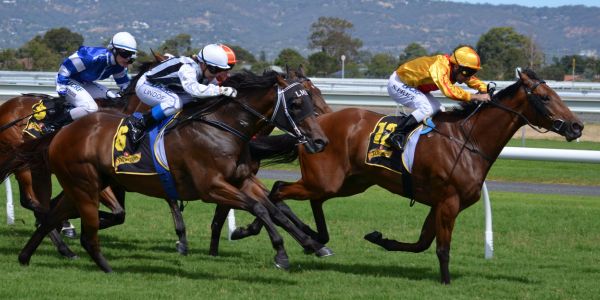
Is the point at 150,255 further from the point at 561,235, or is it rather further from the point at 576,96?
the point at 576,96

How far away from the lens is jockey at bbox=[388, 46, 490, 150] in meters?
8.34

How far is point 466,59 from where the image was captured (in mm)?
8414

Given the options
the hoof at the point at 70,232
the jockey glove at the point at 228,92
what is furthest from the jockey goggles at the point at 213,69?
the hoof at the point at 70,232

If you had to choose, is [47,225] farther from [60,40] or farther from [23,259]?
[60,40]

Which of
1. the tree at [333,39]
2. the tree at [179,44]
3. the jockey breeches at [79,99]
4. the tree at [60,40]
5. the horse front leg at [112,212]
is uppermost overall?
the jockey breeches at [79,99]

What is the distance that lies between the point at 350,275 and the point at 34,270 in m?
2.58

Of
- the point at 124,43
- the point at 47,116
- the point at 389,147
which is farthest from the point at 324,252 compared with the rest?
the point at 47,116

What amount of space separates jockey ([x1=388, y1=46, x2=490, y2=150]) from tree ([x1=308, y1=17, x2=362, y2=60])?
65925 millimetres

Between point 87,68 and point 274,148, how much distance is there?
2.02 m

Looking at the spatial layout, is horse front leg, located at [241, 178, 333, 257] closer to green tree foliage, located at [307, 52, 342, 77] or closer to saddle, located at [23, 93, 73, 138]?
saddle, located at [23, 93, 73, 138]

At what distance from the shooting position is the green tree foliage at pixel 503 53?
47.0m

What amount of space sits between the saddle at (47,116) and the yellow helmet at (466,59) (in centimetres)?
382

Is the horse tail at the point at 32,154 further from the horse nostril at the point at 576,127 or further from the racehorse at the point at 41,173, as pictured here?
the horse nostril at the point at 576,127

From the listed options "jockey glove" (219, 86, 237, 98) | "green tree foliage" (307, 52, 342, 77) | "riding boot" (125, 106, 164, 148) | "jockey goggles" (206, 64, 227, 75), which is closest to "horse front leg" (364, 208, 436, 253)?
"jockey glove" (219, 86, 237, 98)
